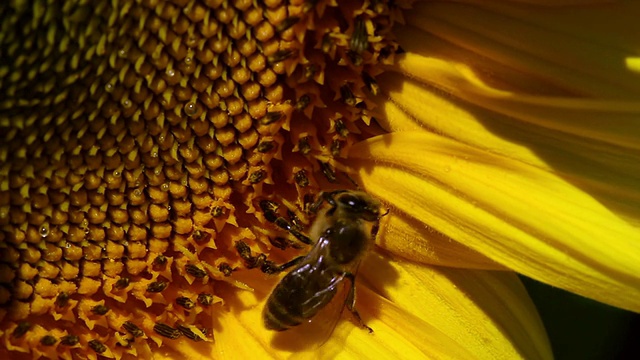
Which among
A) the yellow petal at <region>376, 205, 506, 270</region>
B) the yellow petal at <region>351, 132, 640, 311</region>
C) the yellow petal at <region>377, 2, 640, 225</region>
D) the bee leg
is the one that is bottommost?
the bee leg

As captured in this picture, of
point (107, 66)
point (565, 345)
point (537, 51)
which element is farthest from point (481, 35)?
point (565, 345)

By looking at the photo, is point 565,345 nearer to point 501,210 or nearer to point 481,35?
point 501,210

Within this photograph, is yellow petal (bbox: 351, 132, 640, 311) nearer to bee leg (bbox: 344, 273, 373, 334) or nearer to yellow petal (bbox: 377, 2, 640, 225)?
yellow petal (bbox: 377, 2, 640, 225)

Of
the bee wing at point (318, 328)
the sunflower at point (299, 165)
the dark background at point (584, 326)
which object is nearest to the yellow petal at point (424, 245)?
the sunflower at point (299, 165)

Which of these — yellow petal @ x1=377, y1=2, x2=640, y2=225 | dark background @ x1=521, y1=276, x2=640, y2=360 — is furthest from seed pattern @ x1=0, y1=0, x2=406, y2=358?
dark background @ x1=521, y1=276, x2=640, y2=360

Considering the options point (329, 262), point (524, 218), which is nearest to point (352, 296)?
point (329, 262)

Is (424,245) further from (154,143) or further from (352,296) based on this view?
(154,143)
